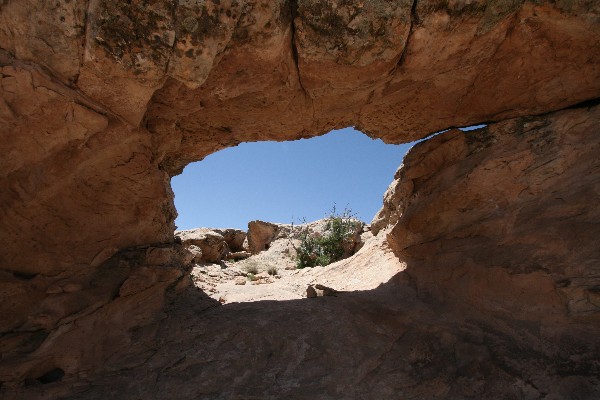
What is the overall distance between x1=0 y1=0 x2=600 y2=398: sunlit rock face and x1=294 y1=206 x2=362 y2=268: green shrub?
7.17m

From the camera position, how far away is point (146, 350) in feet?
13.1

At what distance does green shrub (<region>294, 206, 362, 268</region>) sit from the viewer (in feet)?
40.5

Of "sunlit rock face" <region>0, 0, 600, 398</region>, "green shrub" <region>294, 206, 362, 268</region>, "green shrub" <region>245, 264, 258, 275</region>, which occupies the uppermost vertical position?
"green shrub" <region>294, 206, 362, 268</region>

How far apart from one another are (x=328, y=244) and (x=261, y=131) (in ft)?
26.7

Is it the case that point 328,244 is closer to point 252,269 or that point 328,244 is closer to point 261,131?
point 252,269

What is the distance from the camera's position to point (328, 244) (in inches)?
502

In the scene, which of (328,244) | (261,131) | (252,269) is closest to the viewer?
(261,131)

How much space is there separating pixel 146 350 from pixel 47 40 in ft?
9.89

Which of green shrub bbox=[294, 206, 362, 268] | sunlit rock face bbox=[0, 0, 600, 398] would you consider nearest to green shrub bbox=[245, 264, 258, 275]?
green shrub bbox=[294, 206, 362, 268]

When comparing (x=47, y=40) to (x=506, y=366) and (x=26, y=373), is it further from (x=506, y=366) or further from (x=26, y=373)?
(x=506, y=366)

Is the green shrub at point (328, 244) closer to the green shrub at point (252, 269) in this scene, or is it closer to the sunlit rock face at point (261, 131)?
the green shrub at point (252, 269)

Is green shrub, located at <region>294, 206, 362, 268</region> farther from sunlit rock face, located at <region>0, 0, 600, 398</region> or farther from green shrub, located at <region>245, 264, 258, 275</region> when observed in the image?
sunlit rock face, located at <region>0, 0, 600, 398</region>

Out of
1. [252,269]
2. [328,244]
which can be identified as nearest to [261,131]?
[252,269]

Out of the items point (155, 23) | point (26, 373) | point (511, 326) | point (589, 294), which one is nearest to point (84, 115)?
point (155, 23)
